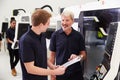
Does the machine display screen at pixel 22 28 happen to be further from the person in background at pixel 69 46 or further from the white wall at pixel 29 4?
the person in background at pixel 69 46

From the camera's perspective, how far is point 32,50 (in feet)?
7.09

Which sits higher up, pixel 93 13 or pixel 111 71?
pixel 93 13

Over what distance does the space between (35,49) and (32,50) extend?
5cm

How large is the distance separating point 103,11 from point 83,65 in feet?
2.50

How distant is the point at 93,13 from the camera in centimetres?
295

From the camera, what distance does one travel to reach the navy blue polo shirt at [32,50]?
213cm

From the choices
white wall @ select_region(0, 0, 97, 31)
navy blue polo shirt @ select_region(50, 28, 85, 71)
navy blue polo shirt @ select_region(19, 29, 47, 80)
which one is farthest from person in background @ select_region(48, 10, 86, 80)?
white wall @ select_region(0, 0, 97, 31)

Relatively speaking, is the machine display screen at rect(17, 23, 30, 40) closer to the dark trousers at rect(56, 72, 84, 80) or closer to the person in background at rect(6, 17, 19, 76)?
the person in background at rect(6, 17, 19, 76)

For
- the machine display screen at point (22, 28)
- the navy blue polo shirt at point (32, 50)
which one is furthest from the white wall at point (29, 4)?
the navy blue polo shirt at point (32, 50)

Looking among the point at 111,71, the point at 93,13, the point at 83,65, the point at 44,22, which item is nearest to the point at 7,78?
the point at 83,65

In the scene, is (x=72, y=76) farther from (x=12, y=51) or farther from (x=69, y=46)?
(x=12, y=51)

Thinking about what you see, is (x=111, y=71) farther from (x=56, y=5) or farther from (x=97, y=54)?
(x=56, y=5)

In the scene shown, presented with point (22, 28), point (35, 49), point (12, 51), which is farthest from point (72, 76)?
point (12, 51)

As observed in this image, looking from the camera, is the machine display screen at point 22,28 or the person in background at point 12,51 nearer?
the machine display screen at point 22,28
